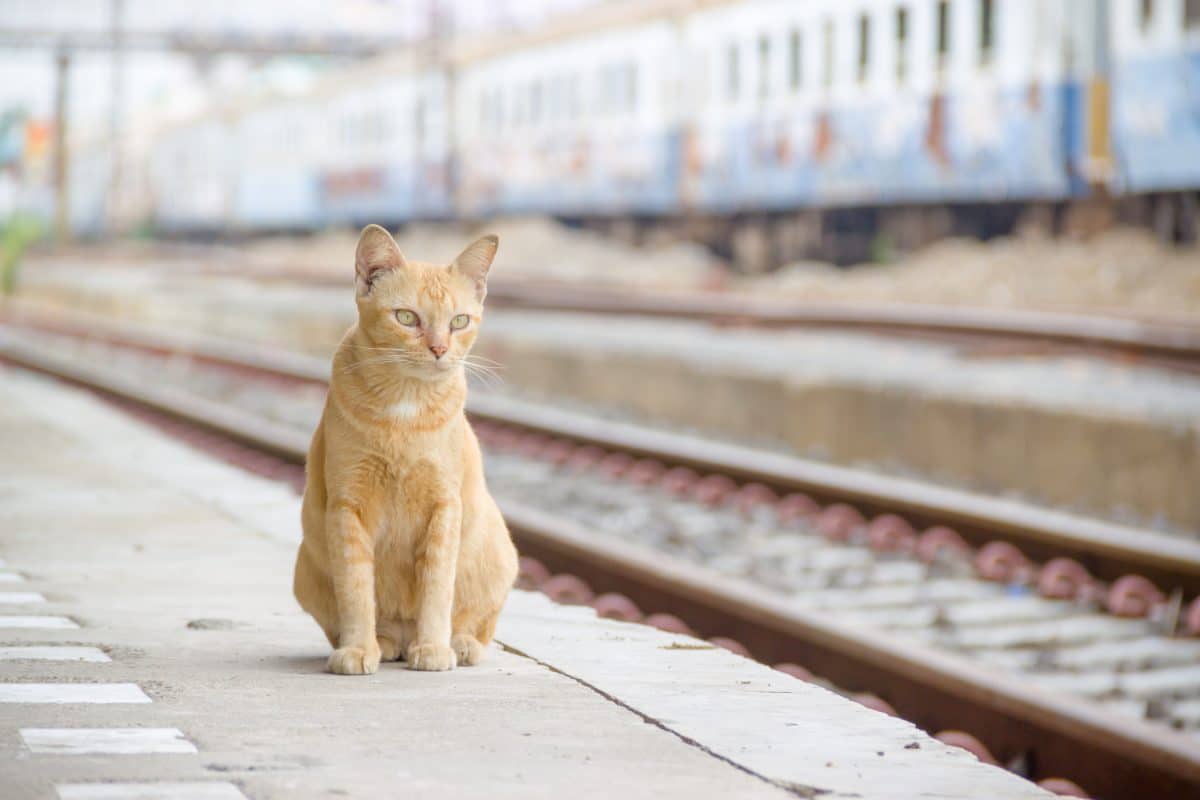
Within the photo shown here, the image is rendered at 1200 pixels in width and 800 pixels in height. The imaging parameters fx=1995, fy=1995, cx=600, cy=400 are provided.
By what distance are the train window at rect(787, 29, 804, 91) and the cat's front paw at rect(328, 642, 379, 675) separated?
69.1 ft

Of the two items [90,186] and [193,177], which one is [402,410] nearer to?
[193,177]

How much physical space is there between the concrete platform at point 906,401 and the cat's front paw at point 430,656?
6528 mm

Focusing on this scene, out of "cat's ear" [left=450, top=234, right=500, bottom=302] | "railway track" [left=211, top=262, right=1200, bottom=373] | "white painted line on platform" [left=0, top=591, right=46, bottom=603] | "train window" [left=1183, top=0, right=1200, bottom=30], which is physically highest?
"train window" [left=1183, top=0, right=1200, bottom=30]

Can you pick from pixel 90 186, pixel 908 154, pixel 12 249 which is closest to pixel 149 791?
pixel 908 154

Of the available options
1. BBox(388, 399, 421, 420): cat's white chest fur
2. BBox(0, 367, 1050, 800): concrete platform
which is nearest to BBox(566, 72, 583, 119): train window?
BBox(0, 367, 1050, 800): concrete platform

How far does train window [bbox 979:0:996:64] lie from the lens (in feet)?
68.2

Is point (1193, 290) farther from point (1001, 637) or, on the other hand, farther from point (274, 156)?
point (274, 156)

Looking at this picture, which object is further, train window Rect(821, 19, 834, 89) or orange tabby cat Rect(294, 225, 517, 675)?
train window Rect(821, 19, 834, 89)

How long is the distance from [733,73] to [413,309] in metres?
23.0

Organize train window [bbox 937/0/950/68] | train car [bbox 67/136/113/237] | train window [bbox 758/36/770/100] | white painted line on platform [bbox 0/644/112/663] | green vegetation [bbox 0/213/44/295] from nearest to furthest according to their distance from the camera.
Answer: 1. white painted line on platform [bbox 0/644/112/663]
2. train window [bbox 937/0/950/68]
3. train window [bbox 758/36/770/100]
4. green vegetation [bbox 0/213/44/295]
5. train car [bbox 67/136/113/237]

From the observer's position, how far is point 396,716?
367 centimetres

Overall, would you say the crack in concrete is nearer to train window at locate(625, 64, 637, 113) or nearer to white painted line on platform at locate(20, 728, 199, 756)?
white painted line on platform at locate(20, 728, 199, 756)

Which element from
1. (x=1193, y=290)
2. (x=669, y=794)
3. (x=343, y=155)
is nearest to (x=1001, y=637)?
(x=669, y=794)

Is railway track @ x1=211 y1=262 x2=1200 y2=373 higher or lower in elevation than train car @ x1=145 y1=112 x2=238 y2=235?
lower
